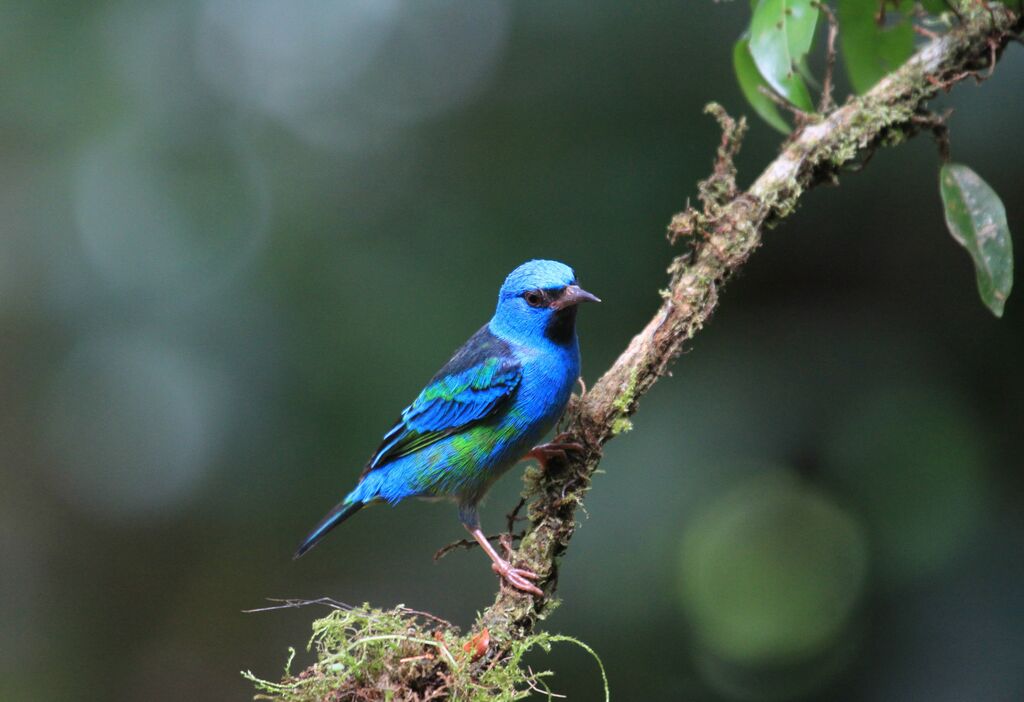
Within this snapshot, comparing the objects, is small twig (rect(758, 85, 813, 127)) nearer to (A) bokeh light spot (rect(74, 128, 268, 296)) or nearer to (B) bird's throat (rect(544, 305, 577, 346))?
(B) bird's throat (rect(544, 305, 577, 346))

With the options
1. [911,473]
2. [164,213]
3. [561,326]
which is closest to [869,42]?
[561,326]

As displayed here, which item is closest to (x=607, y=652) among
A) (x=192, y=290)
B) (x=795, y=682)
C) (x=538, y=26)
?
(x=795, y=682)

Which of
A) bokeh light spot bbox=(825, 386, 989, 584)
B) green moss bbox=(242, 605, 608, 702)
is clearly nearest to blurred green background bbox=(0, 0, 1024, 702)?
bokeh light spot bbox=(825, 386, 989, 584)

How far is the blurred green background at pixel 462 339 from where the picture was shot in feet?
16.2

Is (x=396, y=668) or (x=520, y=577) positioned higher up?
(x=520, y=577)

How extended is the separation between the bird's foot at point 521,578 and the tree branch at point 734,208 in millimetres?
265

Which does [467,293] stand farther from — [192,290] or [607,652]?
[607,652]

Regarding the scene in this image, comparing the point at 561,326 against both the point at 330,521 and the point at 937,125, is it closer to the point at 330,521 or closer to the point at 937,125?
the point at 330,521

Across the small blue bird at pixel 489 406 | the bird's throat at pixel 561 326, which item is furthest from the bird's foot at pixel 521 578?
the bird's throat at pixel 561 326

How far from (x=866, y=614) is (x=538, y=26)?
3.78m

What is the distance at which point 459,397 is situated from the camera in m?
3.88

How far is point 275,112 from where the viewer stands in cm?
628

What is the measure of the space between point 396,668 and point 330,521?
155cm

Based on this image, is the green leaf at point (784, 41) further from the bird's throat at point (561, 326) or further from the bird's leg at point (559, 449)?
the bird's leg at point (559, 449)
